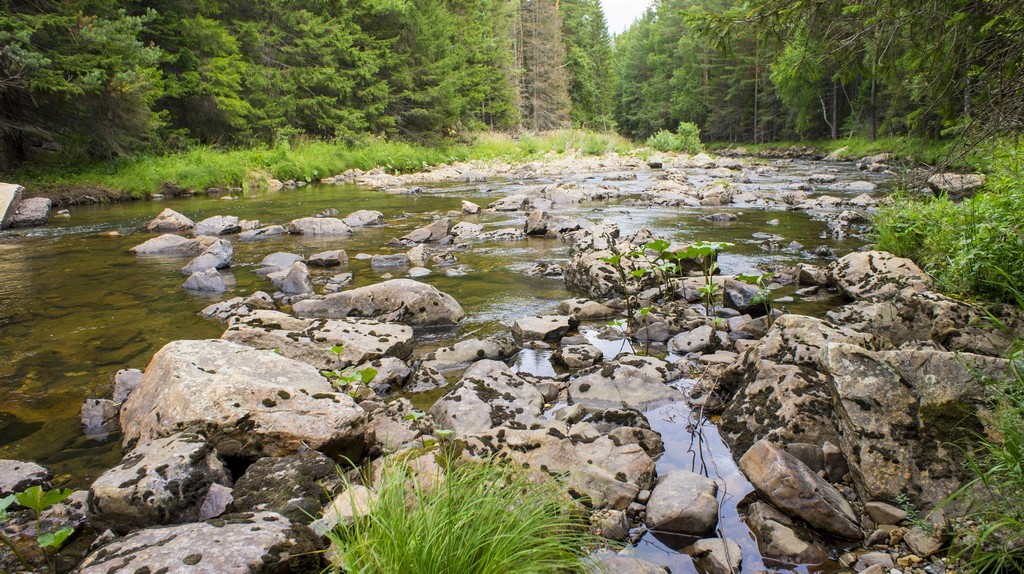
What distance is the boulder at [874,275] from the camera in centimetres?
561

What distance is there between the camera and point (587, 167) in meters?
28.4

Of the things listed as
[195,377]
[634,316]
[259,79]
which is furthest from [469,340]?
[259,79]

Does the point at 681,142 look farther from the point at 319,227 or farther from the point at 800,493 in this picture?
the point at 800,493

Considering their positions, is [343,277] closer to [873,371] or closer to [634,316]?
[634,316]

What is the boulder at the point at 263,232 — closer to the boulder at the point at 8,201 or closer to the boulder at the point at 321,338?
the boulder at the point at 8,201

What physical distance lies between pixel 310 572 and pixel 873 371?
9.45ft

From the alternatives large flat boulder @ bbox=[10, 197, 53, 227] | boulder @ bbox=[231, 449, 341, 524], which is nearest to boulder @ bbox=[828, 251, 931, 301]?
boulder @ bbox=[231, 449, 341, 524]

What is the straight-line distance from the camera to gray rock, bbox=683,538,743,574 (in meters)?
2.45

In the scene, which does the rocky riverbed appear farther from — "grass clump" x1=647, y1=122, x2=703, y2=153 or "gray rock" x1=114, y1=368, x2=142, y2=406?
"grass clump" x1=647, y1=122, x2=703, y2=153

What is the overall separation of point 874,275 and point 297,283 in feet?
21.7

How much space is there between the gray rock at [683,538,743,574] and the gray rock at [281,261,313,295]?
5.65m

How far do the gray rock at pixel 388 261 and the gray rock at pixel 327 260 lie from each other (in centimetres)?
46

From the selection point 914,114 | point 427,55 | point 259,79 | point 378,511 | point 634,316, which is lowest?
point 634,316

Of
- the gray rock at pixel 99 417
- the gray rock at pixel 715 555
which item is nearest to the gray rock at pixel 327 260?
the gray rock at pixel 99 417
